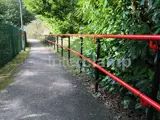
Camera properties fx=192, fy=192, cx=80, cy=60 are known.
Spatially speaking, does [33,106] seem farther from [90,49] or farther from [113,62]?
[90,49]

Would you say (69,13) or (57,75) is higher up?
(69,13)

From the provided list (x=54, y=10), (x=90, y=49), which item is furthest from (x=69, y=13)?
(x=90, y=49)

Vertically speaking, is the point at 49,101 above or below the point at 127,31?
below

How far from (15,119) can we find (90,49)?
6.86ft

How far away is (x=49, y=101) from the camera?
320 cm

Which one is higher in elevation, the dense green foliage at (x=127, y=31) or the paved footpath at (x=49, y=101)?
the dense green foliage at (x=127, y=31)

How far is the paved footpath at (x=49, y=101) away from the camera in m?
2.71

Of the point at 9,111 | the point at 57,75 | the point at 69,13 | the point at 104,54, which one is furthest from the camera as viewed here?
the point at 69,13

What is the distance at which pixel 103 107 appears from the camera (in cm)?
298

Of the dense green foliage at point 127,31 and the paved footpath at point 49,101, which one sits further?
the paved footpath at point 49,101

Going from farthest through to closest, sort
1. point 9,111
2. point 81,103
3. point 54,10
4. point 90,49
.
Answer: point 54,10 → point 90,49 → point 81,103 → point 9,111

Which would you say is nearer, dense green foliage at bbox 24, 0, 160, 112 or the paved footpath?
dense green foliage at bbox 24, 0, 160, 112

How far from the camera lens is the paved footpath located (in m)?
2.71

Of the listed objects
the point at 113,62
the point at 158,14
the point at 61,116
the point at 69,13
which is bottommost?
the point at 61,116
